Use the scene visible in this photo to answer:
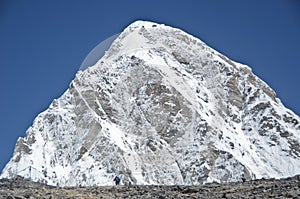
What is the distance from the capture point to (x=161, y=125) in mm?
97812

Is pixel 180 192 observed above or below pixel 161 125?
below

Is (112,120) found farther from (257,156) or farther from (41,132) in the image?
(257,156)

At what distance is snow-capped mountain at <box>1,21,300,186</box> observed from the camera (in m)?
88.1

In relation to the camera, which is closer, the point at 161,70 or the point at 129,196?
the point at 129,196

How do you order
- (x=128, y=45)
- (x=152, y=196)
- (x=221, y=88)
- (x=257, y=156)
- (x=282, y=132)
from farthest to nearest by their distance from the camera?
(x=128, y=45), (x=221, y=88), (x=282, y=132), (x=257, y=156), (x=152, y=196)

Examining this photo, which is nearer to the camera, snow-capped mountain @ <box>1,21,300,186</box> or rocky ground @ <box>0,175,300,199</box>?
rocky ground @ <box>0,175,300,199</box>

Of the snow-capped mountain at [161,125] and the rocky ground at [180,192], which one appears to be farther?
the snow-capped mountain at [161,125]

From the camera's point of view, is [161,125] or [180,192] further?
[161,125]

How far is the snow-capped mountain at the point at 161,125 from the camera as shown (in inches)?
3467

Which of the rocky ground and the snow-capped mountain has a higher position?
the snow-capped mountain

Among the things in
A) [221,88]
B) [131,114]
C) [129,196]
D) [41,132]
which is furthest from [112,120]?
[129,196]

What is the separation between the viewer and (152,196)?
2575 cm

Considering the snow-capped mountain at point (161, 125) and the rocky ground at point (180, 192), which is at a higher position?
the snow-capped mountain at point (161, 125)

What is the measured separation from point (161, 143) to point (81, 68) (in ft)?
69.9
